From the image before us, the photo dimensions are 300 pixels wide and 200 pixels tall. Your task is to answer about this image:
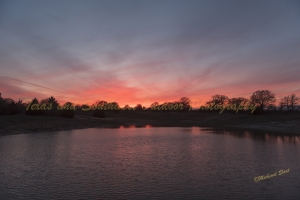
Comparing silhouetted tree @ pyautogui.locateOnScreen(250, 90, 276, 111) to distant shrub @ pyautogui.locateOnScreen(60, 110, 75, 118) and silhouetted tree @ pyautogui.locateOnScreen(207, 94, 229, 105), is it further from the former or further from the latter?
distant shrub @ pyautogui.locateOnScreen(60, 110, 75, 118)

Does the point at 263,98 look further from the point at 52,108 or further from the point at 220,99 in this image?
the point at 52,108

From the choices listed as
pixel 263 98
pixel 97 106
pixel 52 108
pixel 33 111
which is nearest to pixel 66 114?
pixel 52 108

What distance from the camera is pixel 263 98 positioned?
115750 millimetres

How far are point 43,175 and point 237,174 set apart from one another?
39.6ft

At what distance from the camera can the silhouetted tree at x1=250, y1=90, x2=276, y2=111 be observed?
377ft

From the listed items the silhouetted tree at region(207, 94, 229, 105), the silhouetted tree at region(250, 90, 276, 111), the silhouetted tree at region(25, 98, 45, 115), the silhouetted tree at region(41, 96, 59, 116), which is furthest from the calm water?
the silhouetted tree at region(207, 94, 229, 105)

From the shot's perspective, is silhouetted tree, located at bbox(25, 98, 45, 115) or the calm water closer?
the calm water

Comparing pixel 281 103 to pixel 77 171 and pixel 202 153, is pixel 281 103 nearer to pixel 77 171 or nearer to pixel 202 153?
pixel 202 153

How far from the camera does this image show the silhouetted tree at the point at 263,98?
11488 centimetres

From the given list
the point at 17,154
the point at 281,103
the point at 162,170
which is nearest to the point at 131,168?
the point at 162,170

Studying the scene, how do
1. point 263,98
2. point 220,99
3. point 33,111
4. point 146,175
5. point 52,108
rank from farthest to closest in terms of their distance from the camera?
point 220,99
point 263,98
point 52,108
point 33,111
point 146,175

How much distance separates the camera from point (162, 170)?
51.9ft

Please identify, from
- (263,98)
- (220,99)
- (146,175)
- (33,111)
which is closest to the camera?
(146,175)

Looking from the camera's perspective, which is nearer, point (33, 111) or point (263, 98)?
point (33, 111)
